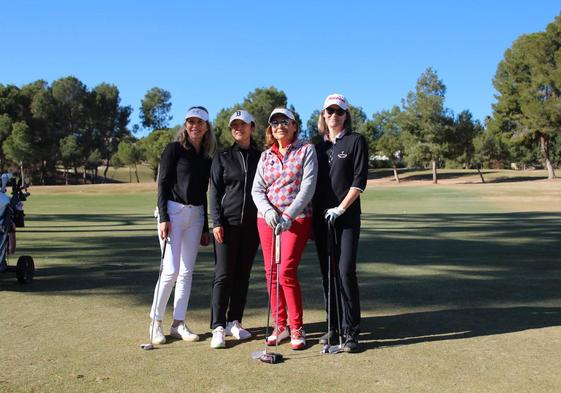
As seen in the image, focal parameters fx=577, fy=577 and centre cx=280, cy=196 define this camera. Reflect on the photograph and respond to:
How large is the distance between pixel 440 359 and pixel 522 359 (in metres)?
0.69

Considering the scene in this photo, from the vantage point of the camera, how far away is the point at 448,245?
13.2 meters

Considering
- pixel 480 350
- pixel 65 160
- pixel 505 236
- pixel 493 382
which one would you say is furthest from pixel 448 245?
pixel 65 160

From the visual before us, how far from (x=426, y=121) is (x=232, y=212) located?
71.7m

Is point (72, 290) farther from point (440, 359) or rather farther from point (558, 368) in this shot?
point (558, 368)

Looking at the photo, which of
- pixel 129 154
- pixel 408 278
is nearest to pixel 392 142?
pixel 129 154

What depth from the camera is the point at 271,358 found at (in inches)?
192

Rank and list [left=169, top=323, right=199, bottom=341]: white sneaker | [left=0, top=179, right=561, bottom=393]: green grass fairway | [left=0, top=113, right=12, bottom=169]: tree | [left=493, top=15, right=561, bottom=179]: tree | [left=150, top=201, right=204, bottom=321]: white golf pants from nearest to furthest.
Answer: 1. [left=0, top=179, right=561, bottom=393]: green grass fairway
2. [left=169, top=323, right=199, bottom=341]: white sneaker
3. [left=150, top=201, right=204, bottom=321]: white golf pants
4. [left=493, top=15, right=561, bottom=179]: tree
5. [left=0, top=113, right=12, bottom=169]: tree

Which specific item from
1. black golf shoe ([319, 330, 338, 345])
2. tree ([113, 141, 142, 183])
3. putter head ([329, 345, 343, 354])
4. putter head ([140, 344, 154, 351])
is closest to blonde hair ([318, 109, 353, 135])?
black golf shoe ([319, 330, 338, 345])

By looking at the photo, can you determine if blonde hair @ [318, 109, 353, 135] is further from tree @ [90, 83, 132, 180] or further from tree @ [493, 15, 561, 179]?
tree @ [90, 83, 132, 180]

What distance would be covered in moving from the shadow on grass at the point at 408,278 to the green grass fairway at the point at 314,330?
3 centimetres

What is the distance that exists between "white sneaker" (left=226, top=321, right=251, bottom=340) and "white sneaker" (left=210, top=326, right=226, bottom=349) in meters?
0.21

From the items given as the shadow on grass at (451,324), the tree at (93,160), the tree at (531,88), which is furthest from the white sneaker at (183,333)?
the tree at (93,160)

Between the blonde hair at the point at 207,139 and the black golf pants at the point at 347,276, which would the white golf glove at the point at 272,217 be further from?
the blonde hair at the point at 207,139

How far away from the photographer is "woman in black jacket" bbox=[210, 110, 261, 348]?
5.70m
